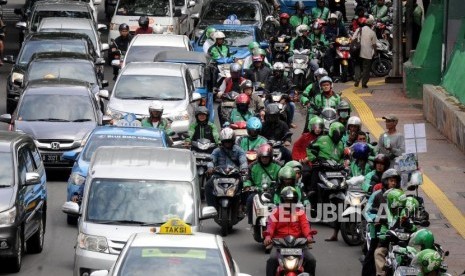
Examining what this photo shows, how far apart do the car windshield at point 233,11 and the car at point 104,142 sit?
699 inches

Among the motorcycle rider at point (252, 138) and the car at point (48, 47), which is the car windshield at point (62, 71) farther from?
the motorcycle rider at point (252, 138)

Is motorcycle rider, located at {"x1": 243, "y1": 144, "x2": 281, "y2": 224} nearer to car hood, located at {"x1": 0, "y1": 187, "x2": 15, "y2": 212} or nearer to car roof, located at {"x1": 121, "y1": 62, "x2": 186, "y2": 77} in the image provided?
car hood, located at {"x1": 0, "y1": 187, "x2": 15, "y2": 212}

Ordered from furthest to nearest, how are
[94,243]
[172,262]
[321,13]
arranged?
1. [321,13]
2. [94,243]
3. [172,262]

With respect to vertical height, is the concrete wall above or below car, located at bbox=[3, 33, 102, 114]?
below

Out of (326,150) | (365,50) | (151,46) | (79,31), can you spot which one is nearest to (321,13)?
(365,50)

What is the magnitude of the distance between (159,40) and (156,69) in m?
5.76

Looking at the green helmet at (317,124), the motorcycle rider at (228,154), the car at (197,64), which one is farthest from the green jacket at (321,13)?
the motorcycle rider at (228,154)

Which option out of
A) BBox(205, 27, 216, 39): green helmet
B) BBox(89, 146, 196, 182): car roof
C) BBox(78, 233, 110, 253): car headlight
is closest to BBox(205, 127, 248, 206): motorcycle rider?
BBox(89, 146, 196, 182): car roof

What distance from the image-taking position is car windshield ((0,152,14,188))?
20250 millimetres

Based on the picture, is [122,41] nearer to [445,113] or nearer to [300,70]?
[300,70]

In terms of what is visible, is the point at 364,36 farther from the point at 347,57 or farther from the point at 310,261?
the point at 310,261

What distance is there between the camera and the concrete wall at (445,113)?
30016 mm

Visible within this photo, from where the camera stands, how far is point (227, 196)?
2311 cm

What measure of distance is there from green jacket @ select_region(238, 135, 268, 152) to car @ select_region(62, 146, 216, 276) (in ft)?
18.7
